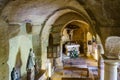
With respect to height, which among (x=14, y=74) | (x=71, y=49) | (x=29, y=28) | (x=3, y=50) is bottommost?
(x=14, y=74)

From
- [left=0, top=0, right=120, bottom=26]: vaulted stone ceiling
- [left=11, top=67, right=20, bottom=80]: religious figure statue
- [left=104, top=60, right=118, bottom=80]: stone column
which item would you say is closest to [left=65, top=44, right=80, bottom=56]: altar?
[left=11, top=67, right=20, bottom=80]: religious figure statue

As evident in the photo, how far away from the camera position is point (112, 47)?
645 centimetres

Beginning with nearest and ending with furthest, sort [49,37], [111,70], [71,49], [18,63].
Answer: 1. [111,70]
2. [18,63]
3. [49,37]
4. [71,49]

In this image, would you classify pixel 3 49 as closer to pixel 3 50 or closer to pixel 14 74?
pixel 3 50

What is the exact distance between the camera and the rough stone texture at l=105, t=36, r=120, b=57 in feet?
20.8

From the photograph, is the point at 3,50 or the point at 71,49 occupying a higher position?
the point at 3,50

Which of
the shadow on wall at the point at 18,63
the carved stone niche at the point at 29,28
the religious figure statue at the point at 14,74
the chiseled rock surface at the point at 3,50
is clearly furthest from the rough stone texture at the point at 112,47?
the carved stone niche at the point at 29,28

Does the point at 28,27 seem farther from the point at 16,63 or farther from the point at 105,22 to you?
the point at 105,22

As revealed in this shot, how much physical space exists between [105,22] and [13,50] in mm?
4316

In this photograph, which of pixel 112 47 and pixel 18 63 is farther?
pixel 18 63

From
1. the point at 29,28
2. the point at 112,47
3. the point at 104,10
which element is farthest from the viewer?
the point at 29,28

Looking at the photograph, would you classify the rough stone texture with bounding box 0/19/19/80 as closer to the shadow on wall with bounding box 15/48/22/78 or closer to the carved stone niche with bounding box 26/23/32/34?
the shadow on wall with bounding box 15/48/22/78

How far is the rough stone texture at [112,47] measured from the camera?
6343 millimetres

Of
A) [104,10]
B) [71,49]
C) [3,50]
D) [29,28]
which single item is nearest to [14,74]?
[3,50]
